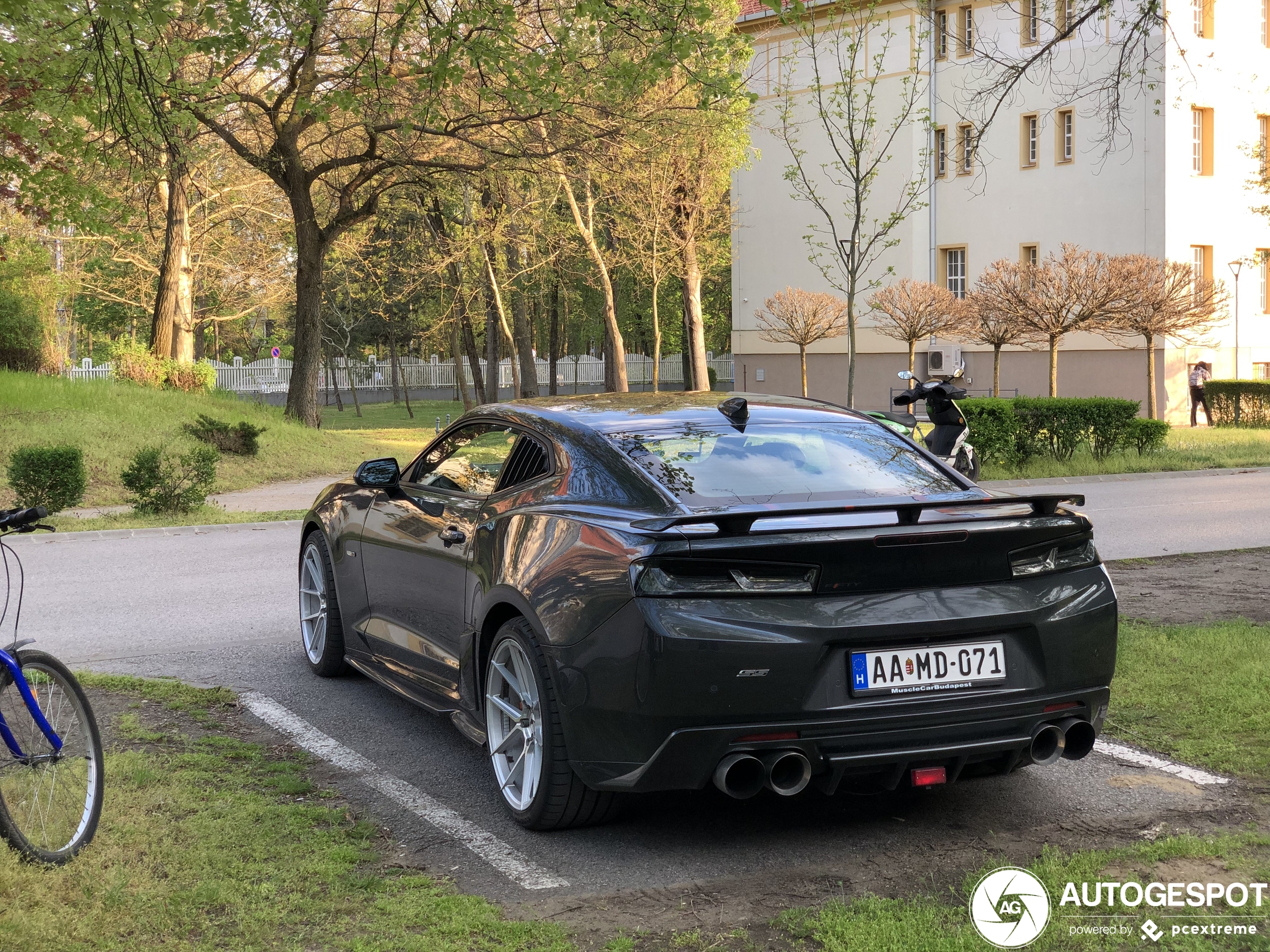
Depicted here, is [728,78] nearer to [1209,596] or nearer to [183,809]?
[1209,596]

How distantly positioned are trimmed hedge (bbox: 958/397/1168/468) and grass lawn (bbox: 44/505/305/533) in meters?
10.3

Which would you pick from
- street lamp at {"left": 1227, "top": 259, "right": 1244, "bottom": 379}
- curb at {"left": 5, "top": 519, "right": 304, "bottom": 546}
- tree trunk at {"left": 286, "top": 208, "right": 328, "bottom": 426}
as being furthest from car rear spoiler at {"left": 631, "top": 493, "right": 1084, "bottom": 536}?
street lamp at {"left": 1227, "top": 259, "right": 1244, "bottom": 379}

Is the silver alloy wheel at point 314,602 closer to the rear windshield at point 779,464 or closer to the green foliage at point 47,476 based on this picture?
the rear windshield at point 779,464

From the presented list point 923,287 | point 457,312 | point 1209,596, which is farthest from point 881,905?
point 457,312

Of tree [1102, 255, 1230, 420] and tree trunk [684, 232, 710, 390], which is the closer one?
tree [1102, 255, 1230, 420]

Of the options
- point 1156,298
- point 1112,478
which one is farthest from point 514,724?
point 1156,298

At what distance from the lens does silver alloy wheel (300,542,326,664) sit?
7.35m

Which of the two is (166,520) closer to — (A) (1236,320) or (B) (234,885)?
(B) (234,885)

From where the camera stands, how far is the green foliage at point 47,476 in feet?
50.7

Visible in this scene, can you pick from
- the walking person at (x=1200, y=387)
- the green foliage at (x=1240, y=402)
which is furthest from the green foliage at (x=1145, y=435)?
the walking person at (x=1200, y=387)

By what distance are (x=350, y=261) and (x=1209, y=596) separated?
1614 inches

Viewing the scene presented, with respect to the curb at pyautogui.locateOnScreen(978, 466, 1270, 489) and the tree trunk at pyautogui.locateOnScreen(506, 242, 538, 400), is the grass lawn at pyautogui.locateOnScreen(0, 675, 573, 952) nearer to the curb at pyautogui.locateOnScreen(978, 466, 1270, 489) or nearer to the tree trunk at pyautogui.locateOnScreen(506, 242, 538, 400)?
the curb at pyautogui.locateOnScreen(978, 466, 1270, 489)

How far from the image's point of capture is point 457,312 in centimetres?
4262

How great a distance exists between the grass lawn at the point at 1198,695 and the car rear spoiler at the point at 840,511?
4.91 feet
